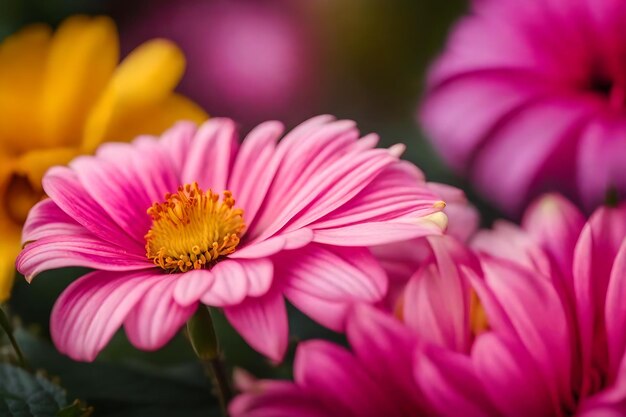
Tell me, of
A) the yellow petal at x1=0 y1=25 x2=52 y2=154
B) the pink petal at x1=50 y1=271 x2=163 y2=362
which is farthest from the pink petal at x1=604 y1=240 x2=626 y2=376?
the yellow petal at x1=0 y1=25 x2=52 y2=154

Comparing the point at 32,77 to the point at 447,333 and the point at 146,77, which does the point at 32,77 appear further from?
the point at 447,333

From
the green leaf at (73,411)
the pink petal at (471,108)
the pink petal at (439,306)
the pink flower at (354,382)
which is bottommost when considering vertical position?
the green leaf at (73,411)

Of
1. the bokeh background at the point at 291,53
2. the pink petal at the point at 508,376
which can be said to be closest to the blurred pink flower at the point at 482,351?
the pink petal at the point at 508,376

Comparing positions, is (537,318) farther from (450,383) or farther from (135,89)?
(135,89)

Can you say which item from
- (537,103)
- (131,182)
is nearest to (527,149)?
(537,103)

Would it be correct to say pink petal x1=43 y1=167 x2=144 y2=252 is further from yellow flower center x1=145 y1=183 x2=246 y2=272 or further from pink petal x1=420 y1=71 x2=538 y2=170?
pink petal x1=420 y1=71 x2=538 y2=170

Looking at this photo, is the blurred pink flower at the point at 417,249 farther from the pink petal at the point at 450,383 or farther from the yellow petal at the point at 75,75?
the yellow petal at the point at 75,75

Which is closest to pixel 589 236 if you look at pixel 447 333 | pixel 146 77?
pixel 447 333
